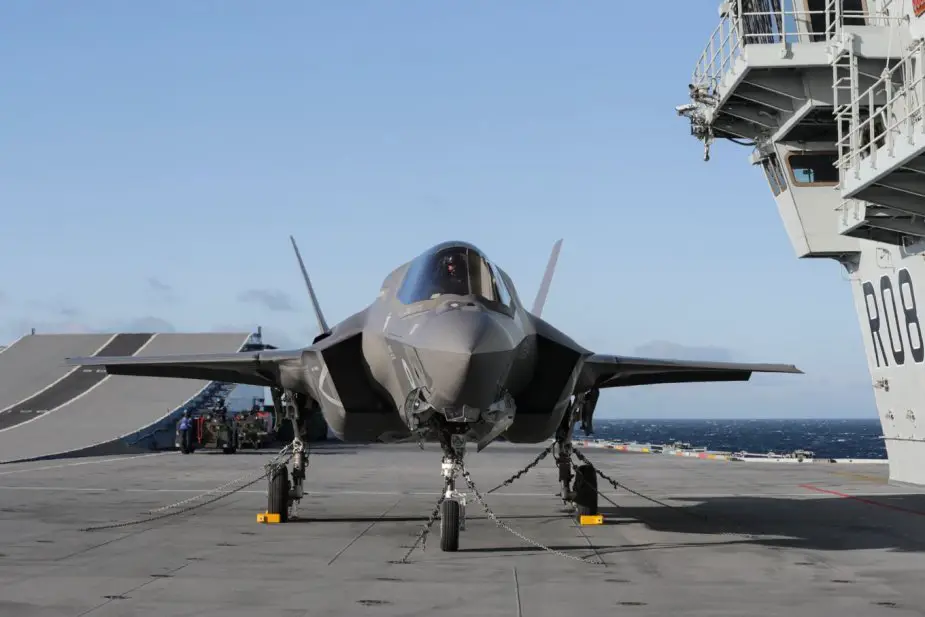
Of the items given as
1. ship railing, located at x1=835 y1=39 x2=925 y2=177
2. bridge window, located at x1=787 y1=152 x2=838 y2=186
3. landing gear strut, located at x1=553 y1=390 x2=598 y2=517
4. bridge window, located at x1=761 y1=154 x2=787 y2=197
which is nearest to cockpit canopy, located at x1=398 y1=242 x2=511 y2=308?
landing gear strut, located at x1=553 y1=390 x2=598 y2=517

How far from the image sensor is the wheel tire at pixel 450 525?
35.1 feet

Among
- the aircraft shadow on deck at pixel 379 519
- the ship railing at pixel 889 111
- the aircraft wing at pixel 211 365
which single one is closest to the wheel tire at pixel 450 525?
the aircraft shadow on deck at pixel 379 519

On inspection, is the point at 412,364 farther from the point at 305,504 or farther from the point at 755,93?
the point at 755,93

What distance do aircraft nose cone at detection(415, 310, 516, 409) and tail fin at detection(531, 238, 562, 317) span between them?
6130mm

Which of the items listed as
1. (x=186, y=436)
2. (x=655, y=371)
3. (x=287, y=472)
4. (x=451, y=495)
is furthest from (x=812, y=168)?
(x=186, y=436)

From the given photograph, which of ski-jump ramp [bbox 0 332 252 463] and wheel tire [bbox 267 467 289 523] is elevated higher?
ski-jump ramp [bbox 0 332 252 463]

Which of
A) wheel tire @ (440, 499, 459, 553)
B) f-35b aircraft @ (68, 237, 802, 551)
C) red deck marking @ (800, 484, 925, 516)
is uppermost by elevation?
f-35b aircraft @ (68, 237, 802, 551)

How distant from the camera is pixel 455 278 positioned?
34.1 feet

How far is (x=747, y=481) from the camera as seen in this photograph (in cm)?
2419

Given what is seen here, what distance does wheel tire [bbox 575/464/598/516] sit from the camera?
45.8 ft

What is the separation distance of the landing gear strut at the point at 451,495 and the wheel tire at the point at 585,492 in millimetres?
3550

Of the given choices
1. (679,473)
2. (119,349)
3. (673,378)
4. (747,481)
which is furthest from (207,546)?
(119,349)

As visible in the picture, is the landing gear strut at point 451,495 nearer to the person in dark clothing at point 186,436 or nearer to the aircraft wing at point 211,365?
the aircraft wing at point 211,365

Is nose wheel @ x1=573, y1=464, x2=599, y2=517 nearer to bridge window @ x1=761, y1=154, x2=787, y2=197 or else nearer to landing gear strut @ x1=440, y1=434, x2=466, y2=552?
landing gear strut @ x1=440, y1=434, x2=466, y2=552
